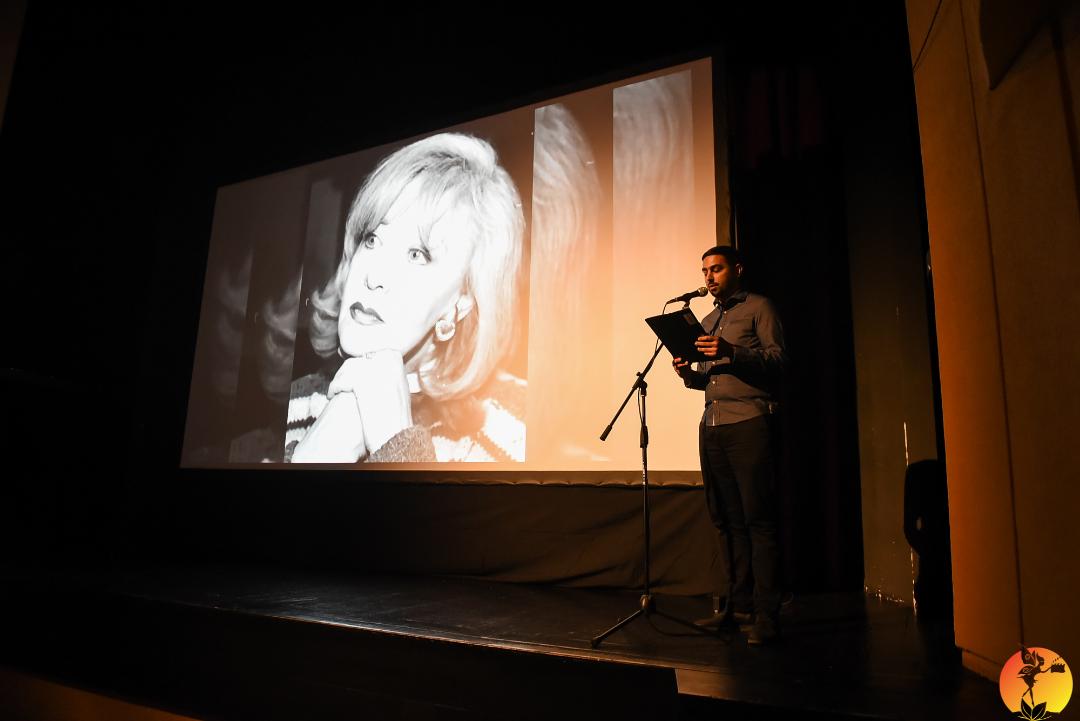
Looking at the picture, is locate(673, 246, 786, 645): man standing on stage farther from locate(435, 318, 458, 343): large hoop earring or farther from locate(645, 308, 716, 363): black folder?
locate(435, 318, 458, 343): large hoop earring

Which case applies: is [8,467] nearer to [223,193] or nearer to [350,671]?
[223,193]

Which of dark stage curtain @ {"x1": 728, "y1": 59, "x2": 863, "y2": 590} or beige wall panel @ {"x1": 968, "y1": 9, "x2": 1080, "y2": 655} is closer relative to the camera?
beige wall panel @ {"x1": 968, "y1": 9, "x2": 1080, "y2": 655}

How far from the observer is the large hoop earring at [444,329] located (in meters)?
3.73

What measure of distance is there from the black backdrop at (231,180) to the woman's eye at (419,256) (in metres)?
0.94

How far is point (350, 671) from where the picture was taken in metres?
2.23

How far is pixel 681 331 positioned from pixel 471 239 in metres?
2.03

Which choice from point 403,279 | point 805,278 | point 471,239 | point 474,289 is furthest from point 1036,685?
point 403,279

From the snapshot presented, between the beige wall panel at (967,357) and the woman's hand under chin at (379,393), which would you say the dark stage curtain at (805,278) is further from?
the woman's hand under chin at (379,393)

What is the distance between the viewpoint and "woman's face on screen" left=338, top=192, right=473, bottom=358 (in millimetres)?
3793

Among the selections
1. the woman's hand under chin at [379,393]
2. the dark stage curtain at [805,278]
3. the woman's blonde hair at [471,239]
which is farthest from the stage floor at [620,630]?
the woman's blonde hair at [471,239]

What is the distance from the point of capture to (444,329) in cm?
375

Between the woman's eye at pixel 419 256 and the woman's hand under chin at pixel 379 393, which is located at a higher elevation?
the woman's eye at pixel 419 256

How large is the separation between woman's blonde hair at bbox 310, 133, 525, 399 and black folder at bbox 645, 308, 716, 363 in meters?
1.59

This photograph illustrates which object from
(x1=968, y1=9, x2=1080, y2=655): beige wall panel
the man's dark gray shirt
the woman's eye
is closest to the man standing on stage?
the man's dark gray shirt
